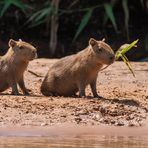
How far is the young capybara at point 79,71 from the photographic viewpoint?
516 inches

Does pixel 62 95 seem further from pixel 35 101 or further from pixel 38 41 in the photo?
pixel 38 41

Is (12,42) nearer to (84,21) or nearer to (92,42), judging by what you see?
(92,42)

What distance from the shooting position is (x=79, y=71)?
43.3 feet

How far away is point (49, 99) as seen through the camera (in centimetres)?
1264

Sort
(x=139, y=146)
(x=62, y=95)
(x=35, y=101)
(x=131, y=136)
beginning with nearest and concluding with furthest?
(x=139, y=146)
(x=131, y=136)
(x=35, y=101)
(x=62, y=95)

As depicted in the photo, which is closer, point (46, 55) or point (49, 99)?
point (49, 99)

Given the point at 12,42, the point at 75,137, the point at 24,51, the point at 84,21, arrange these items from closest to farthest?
1. the point at 75,137
2. the point at 24,51
3. the point at 12,42
4. the point at 84,21

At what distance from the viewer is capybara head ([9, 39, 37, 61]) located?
43.6 ft

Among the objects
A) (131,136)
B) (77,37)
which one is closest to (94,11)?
(77,37)

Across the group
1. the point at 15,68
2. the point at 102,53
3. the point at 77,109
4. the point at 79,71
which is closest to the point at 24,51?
the point at 15,68

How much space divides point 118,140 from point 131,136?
1.03 feet

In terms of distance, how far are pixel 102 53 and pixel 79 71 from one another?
45 cm

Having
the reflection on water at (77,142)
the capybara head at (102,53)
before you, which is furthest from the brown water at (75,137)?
the capybara head at (102,53)

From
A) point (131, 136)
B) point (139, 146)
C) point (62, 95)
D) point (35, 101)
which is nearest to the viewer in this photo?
point (139, 146)
